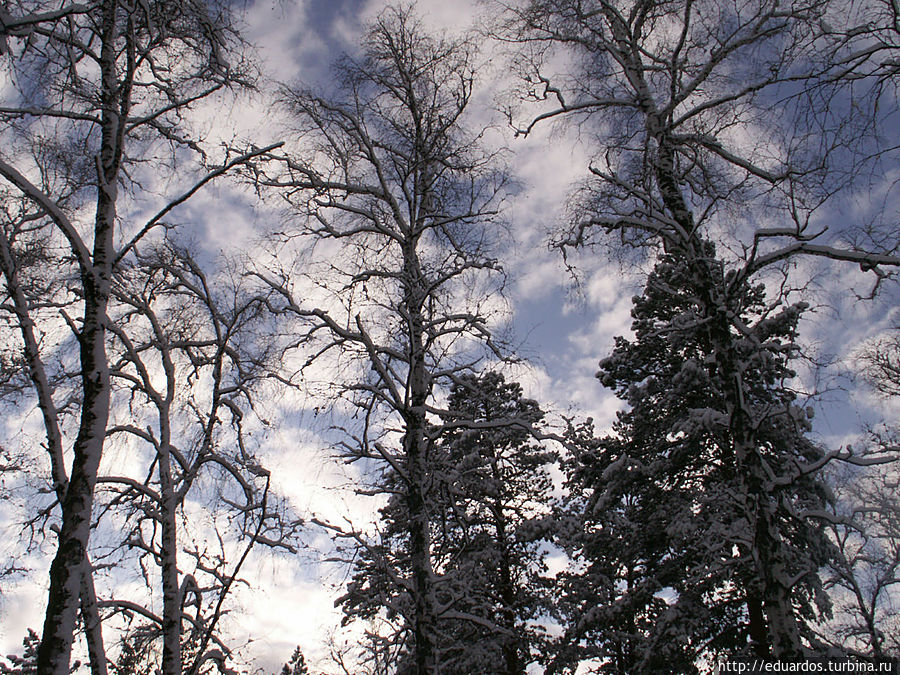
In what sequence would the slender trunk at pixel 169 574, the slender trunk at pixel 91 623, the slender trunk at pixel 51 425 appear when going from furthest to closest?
1. the slender trunk at pixel 169 574
2. the slender trunk at pixel 91 623
3. the slender trunk at pixel 51 425

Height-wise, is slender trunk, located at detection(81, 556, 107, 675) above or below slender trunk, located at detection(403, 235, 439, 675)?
below

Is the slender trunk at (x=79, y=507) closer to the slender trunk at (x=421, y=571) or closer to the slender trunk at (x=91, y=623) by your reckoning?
the slender trunk at (x=91, y=623)

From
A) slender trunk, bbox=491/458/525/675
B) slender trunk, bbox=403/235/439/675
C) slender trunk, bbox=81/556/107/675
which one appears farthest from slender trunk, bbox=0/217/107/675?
slender trunk, bbox=491/458/525/675

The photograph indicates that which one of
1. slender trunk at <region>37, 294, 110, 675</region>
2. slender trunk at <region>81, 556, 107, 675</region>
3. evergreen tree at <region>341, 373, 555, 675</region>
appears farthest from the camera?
evergreen tree at <region>341, 373, 555, 675</region>

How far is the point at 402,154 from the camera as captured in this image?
1007 centimetres

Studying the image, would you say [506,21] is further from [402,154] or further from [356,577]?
[356,577]

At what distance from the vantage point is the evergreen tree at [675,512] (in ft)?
39.8

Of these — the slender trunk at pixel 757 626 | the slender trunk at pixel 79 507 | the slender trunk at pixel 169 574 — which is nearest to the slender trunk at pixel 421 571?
the slender trunk at pixel 79 507

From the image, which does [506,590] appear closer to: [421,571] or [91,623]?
[421,571]

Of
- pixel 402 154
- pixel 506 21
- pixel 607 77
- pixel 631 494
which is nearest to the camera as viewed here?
pixel 607 77

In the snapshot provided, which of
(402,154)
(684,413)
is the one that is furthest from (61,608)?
(684,413)

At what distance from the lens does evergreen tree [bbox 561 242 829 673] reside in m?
12.1

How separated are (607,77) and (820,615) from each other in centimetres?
1339

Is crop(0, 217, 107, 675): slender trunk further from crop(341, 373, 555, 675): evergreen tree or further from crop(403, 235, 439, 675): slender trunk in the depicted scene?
crop(341, 373, 555, 675): evergreen tree
